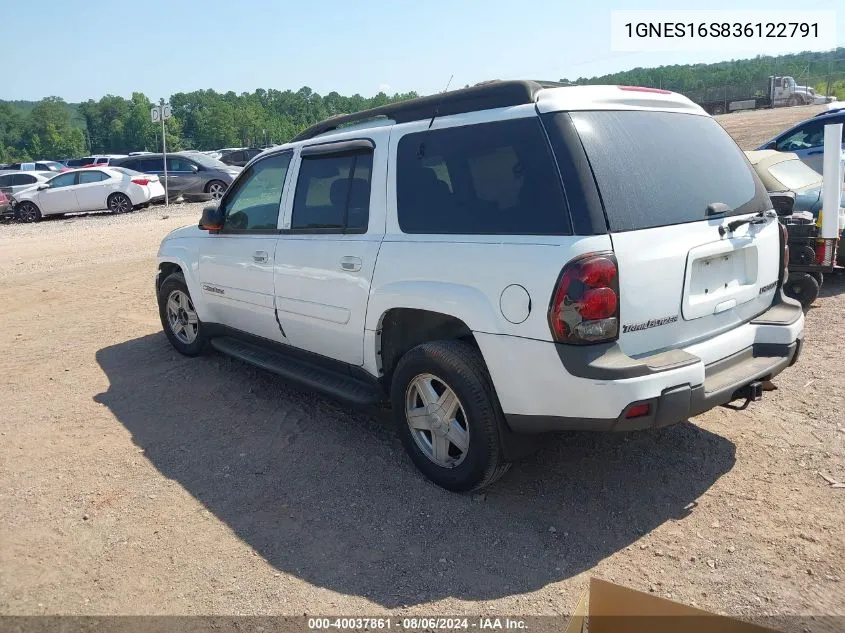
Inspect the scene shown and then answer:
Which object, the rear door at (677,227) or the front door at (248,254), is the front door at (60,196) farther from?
the rear door at (677,227)

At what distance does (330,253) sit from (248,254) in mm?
1121

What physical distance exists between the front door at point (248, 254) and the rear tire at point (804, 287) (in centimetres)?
470

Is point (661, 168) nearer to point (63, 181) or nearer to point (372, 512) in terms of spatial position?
point (372, 512)

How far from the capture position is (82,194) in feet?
66.4

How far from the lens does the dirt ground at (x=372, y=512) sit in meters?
3.02

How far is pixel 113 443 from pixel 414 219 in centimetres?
260

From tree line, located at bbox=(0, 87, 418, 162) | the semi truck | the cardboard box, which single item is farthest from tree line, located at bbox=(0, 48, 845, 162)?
the cardboard box

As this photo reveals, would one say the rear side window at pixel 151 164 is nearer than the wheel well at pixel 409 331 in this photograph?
No

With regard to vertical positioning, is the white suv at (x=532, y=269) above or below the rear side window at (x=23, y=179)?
below

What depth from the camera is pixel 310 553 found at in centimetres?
334

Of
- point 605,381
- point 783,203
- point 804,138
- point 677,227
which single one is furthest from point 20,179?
point 605,381

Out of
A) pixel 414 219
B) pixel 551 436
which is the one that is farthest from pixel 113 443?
pixel 551 436

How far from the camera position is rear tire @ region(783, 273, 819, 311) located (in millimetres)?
6434

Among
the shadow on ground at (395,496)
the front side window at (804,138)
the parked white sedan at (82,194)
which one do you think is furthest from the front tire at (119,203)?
the front side window at (804,138)
